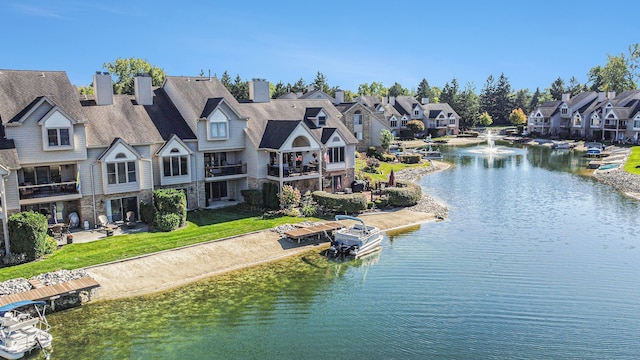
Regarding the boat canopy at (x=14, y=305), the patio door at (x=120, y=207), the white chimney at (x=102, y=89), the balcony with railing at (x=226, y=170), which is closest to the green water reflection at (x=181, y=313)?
the boat canopy at (x=14, y=305)

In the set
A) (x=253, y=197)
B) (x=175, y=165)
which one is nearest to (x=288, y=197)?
(x=253, y=197)

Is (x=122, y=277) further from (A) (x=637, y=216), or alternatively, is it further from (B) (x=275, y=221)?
(A) (x=637, y=216)

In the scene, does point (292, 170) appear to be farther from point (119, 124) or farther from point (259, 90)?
point (119, 124)

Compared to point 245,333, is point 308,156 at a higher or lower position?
higher

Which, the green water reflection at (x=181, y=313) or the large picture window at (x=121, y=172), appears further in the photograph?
the large picture window at (x=121, y=172)

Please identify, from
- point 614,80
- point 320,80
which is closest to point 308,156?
point 320,80

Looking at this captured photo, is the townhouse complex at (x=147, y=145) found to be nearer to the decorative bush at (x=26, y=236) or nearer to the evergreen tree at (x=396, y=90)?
the decorative bush at (x=26, y=236)
